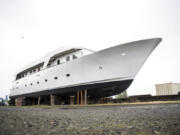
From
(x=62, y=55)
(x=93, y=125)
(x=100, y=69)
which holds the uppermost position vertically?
(x=62, y=55)

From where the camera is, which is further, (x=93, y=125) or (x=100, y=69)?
(x=100, y=69)

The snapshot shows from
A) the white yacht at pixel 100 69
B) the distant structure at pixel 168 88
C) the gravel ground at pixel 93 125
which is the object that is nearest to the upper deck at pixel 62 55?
the white yacht at pixel 100 69

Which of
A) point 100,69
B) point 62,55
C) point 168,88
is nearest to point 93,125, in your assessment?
point 100,69

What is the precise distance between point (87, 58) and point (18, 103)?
14552 mm

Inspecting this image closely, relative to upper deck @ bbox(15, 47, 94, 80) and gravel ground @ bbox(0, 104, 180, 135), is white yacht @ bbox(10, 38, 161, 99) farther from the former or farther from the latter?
gravel ground @ bbox(0, 104, 180, 135)

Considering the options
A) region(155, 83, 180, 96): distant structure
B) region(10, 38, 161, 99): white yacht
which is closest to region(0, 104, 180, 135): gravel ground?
region(10, 38, 161, 99): white yacht

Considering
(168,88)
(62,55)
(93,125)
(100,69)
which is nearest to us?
(93,125)

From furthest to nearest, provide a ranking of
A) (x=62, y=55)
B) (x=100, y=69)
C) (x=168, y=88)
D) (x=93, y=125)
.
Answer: (x=168, y=88), (x=62, y=55), (x=100, y=69), (x=93, y=125)

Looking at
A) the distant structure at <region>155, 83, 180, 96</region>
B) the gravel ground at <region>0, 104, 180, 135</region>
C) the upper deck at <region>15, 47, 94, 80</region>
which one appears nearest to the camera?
the gravel ground at <region>0, 104, 180, 135</region>

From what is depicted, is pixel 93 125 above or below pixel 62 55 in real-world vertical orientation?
below

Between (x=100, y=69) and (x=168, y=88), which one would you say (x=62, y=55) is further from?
(x=168, y=88)

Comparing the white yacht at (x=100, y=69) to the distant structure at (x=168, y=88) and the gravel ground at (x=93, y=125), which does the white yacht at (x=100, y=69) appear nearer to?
the gravel ground at (x=93, y=125)

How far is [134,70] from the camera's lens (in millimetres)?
10102

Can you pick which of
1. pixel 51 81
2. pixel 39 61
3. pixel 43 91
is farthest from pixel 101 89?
pixel 39 61
